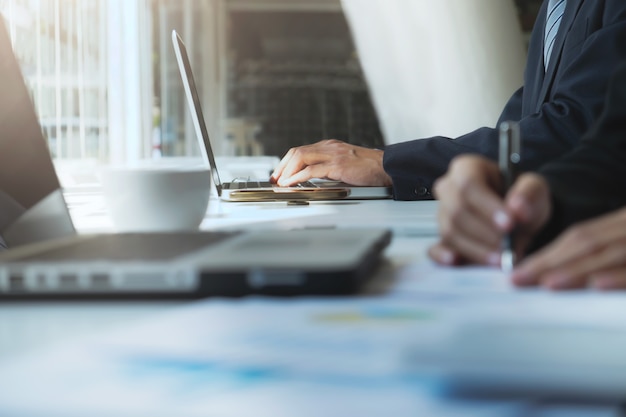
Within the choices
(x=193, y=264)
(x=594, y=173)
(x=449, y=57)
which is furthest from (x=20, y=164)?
(x=449, y=57)

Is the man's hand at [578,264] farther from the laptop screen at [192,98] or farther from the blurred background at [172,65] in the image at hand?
the laptop screen at [192,98]

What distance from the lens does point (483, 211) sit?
0.49 metres

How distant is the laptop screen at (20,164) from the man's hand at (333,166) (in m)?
0.84

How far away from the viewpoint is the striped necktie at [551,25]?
59.7 inches

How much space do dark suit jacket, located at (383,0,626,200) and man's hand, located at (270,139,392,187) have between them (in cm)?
17

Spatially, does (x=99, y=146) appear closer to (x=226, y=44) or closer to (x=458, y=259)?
(x=458, y=259)

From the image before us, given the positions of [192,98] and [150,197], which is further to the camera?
[192,98]

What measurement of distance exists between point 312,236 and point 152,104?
4.04 meters

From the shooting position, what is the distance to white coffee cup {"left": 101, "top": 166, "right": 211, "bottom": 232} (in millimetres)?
753

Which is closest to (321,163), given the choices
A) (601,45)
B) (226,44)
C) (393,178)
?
(393,178)

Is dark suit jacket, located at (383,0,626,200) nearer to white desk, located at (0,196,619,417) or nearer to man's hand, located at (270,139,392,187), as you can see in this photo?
man's hand, located at (270,139,392,187)

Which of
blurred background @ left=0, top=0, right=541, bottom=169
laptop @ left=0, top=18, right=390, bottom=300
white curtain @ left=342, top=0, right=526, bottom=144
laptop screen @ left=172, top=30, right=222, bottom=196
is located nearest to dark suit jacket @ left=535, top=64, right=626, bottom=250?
laptop @ left=0, top=18, right=390, bottom=300

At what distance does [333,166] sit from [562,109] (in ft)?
1.61

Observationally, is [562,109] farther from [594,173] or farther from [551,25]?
[594,173]
